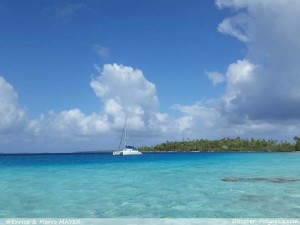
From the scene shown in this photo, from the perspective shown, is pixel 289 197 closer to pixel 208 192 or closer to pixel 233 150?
pixel 208 192

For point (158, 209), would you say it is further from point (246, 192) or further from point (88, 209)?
point (246, 192)

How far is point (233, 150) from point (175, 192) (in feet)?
592

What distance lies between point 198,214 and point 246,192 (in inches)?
241

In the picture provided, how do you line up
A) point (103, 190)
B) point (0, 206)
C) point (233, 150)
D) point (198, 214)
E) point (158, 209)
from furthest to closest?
point (233, 150)
point (103, 190)
point (0, 206)
point (158, 209)
point (198, 214)

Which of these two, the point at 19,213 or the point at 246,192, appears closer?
the point at 19,213

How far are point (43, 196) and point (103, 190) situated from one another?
372cm

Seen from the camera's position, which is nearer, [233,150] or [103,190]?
[103,190]

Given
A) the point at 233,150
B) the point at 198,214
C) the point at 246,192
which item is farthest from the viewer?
the point at 233,150

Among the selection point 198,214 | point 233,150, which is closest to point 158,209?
point 198,214

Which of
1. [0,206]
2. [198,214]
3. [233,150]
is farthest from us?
[233,150]

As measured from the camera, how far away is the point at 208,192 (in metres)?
20.0

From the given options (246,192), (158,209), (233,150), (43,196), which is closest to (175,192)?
(246,192)

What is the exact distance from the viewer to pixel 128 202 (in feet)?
56.1

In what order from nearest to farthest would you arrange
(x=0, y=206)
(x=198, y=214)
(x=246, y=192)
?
(x=198, y=214)
(x=0, y=206)
(x=246, y=192)
